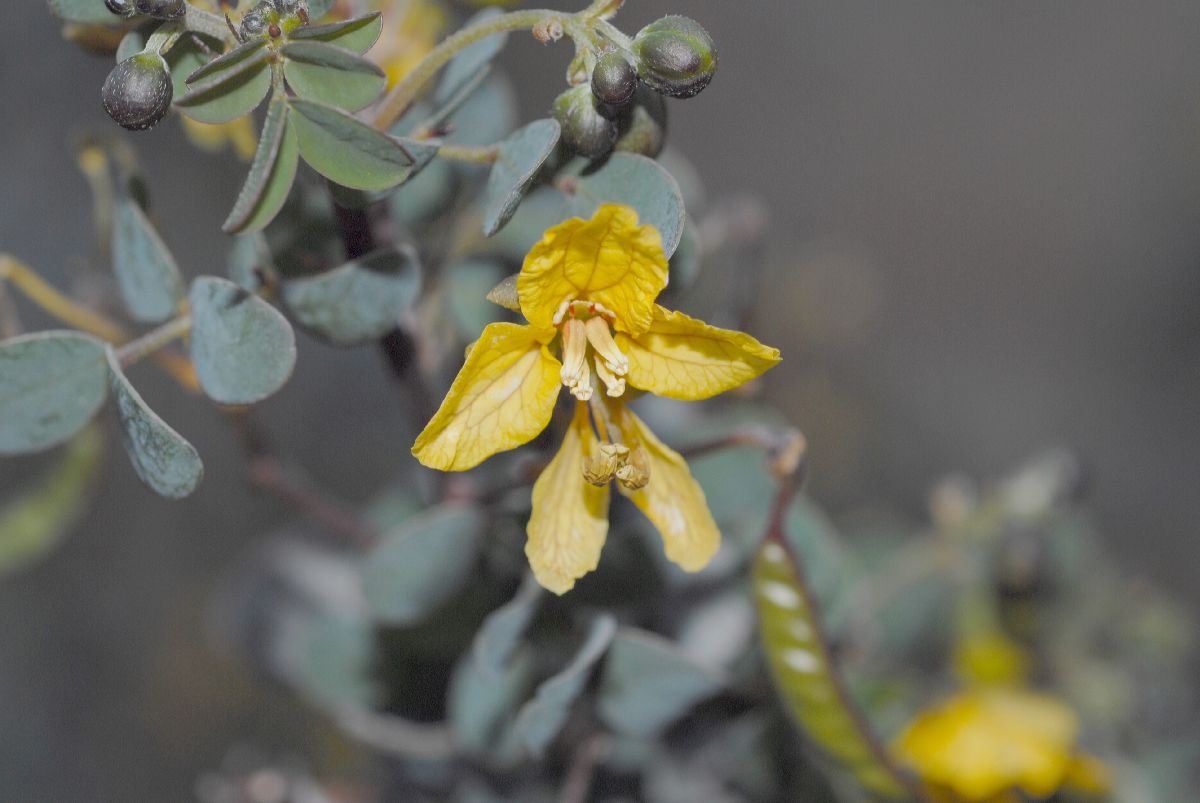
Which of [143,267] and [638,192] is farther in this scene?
[143,267]

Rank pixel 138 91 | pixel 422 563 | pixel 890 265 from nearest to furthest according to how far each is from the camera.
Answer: pixel 138 91 → pixel 422 563 → pixel 890 265

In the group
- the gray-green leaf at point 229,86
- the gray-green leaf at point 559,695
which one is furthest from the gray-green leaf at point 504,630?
the gray-green leaf at point 229,86

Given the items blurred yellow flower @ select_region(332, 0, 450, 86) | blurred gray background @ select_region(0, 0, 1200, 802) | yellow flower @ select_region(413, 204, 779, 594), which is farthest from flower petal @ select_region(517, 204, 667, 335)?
blurred gray background @ select_region(0, 0, 1200, 802)

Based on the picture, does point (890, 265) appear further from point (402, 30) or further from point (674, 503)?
point (674, 503)

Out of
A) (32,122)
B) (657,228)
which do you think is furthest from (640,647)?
(32,122)

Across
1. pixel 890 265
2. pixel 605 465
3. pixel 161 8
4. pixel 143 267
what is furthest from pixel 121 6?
pixel 890 265

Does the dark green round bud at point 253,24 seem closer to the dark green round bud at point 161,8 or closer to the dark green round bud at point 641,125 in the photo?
the dark green round bud at point 161,8
